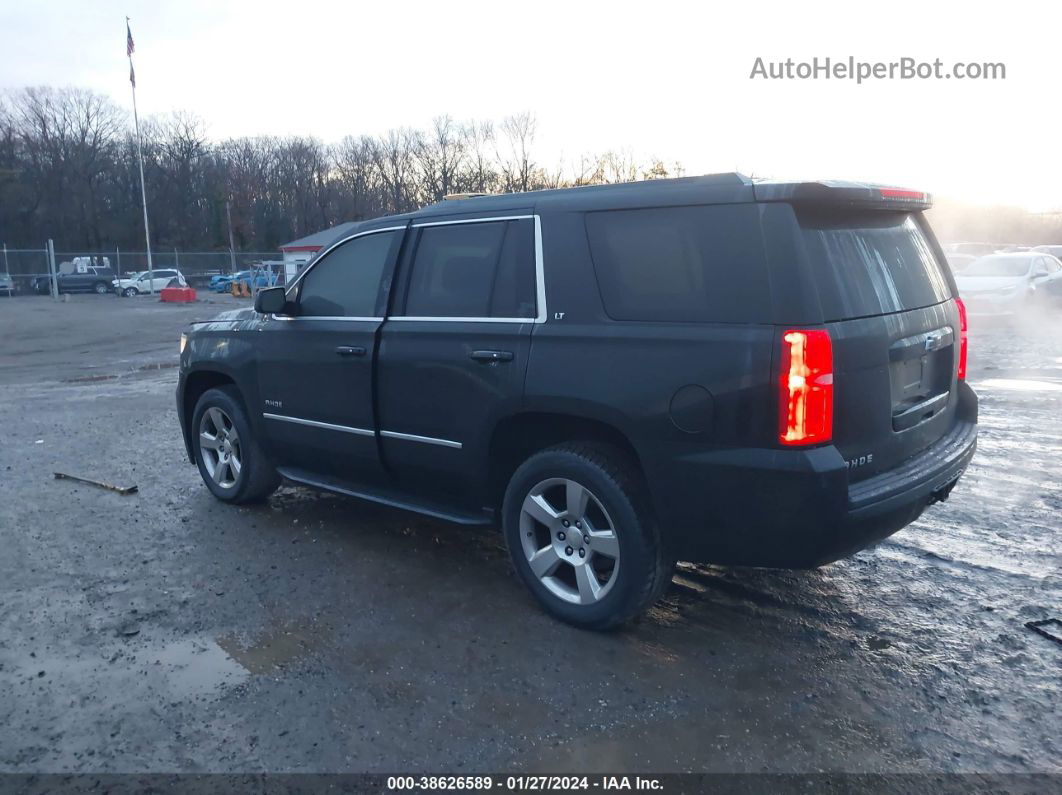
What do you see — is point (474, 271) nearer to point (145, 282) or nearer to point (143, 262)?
point (145, 282)

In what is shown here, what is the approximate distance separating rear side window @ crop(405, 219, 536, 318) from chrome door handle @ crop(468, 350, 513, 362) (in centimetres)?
A: 19

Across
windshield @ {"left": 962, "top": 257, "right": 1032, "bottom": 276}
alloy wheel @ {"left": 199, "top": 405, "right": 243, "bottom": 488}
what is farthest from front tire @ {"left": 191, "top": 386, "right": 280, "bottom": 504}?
windshield @ {"left": 962, "top": 257, "right": 1032, "bottom": 276}

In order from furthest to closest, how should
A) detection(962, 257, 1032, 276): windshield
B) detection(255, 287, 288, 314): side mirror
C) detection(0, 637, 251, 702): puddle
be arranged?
1. detection(962, 257, 1032, 276): windshield
2. detection(255, 287, 288, 314): side mirror
3. detection(0, 637, 251, 702): puddle

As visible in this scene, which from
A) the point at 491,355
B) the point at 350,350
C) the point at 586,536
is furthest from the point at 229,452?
the point at 586,536

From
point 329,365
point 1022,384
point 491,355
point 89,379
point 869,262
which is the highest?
point 869,262

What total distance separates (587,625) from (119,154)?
8768 cm

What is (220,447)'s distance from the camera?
20.2ft

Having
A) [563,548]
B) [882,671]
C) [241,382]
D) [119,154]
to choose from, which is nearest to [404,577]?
[563,548]

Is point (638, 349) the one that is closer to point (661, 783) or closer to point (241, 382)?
point (661, 783)

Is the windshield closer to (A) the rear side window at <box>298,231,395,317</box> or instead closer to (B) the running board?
(A) the rear side window at <box>298,231,395,317</box>

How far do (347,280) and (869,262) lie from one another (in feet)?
9.63

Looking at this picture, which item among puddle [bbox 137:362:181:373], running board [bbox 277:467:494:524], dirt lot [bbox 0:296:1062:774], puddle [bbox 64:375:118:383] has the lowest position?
dirt lot [bbox 0:296:1062:774]

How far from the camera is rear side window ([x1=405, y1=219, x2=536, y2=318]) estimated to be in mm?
4254

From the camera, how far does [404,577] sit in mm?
4801
